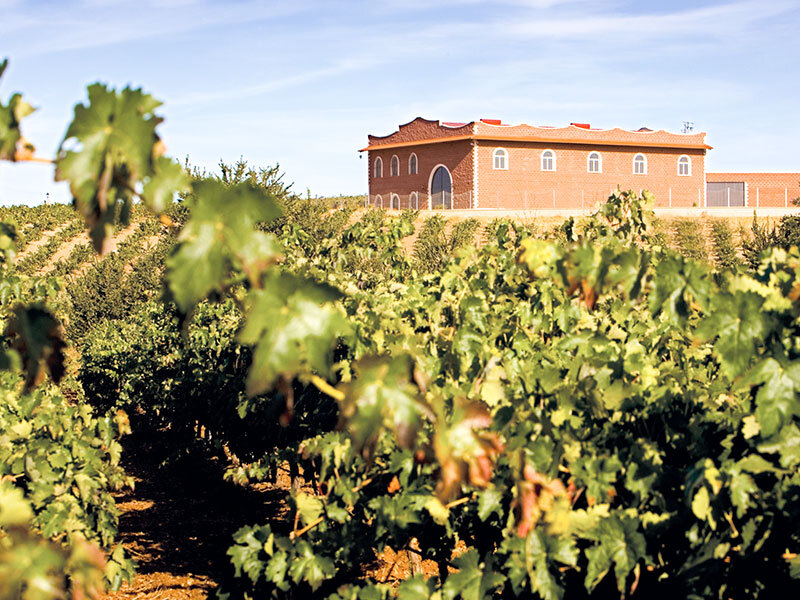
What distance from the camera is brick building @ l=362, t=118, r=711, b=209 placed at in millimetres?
41156

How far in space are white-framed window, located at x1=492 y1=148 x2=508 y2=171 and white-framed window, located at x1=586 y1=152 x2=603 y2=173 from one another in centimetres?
514

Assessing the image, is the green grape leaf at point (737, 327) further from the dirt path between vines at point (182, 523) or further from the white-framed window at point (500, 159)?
the white-framed window at point (500, 159)

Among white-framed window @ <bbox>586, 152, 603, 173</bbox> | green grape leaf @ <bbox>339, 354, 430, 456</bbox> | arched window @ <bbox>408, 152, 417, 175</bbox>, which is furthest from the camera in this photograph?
arched window @ <bbox>408, 152, 417, 175</bbox>

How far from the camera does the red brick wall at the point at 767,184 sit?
5309 centimetres

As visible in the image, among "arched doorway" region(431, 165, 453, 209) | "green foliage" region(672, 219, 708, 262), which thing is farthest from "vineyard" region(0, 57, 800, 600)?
"arched doorway" region(431, 165, 453, 209)

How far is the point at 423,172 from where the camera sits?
43.6m

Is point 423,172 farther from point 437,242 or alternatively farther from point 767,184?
point 767,184

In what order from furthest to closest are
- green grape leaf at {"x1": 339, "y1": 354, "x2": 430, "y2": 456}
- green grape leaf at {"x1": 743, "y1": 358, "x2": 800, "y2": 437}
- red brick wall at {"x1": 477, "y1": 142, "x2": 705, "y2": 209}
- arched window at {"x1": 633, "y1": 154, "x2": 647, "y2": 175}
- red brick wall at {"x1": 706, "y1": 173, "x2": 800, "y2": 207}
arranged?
red brick wall at {"x1": 706, "y1": 173, "x2": 800, "y2": 207}, arched window at {"x1": 633, "y1": 154, "x2": 647, "y2": 175}, red brick wall at {"x1": 477, "y1": 142, "x2": 705, "y2": 209}, green grape leaf at {"x1": 743, "y1": 358, "x2": 800, "y2": 437}, green grape leaf at {"x1": 339, "y1": 354, "x2": 430, "y2": 456}

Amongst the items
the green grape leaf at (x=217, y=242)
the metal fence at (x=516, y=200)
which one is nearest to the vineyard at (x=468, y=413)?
the green grape leaf at (x=217, y=242)

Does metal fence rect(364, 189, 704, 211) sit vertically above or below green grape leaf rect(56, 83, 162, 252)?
above

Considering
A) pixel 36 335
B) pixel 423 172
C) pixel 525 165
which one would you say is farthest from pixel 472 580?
pixel 423 172

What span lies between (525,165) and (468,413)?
41261 millimetres

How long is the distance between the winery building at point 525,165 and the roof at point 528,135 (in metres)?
0.05

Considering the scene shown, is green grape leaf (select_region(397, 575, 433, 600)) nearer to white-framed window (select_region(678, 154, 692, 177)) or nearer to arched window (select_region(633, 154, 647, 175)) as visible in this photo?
arched window (select_region(633, 154, 647, 175))
